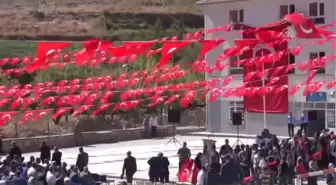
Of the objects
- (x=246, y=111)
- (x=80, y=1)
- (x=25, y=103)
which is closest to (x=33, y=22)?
(x=80, y=1)

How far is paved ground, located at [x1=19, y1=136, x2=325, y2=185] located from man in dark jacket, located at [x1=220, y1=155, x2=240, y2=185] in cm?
453

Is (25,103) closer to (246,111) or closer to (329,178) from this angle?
(329,178)

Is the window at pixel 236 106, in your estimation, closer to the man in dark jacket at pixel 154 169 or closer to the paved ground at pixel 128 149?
the paved ground at pixel 128 149

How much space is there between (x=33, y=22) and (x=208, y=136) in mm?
59930

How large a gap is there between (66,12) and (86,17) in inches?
186

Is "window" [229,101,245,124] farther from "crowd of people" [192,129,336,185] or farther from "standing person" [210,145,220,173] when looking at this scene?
"standing person" [210,145,220,173]

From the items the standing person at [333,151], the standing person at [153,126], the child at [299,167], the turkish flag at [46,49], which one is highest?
the turkish flag at [46,49]

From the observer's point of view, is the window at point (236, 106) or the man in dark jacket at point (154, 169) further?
the window at point (236, 106)

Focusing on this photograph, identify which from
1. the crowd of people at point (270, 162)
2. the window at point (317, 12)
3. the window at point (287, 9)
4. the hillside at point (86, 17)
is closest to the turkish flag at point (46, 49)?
the crowd of people at point (270, 162)

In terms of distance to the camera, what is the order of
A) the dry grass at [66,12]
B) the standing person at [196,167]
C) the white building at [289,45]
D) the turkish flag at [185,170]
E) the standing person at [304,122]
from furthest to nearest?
the dry grass at [66,12] → the white building at [289,45] → the standing person at [304,122] → the turkish flag at [185,170] → the standing person at [196,167]

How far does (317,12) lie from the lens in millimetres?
46188

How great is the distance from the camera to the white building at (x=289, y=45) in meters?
45.6

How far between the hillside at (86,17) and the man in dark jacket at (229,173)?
233 feet

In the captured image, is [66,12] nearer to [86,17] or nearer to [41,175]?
[86,17]
